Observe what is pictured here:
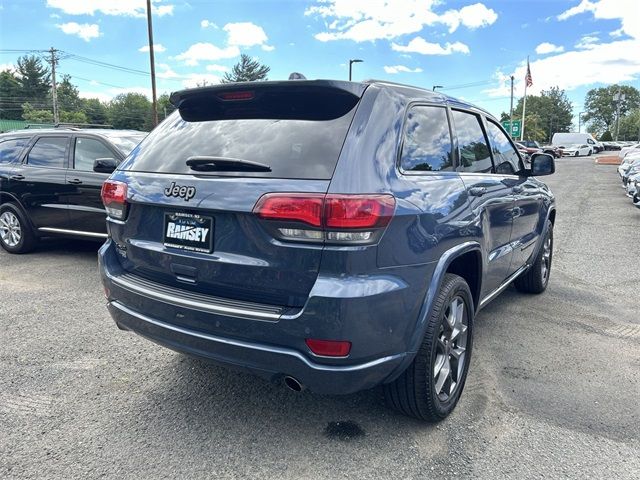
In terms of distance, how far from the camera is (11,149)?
24.1 feet

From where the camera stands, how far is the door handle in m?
3.19

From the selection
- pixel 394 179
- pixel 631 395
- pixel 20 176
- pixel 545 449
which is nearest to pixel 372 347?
pixel 394 179

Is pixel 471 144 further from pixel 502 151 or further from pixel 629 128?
pixel 629 128

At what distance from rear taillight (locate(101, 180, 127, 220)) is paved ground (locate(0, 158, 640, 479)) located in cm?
115

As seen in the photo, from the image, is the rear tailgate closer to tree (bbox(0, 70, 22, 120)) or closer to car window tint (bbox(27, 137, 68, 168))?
car window tint (bbox(27, 137, 68, 168))

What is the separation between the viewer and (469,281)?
3.37 m

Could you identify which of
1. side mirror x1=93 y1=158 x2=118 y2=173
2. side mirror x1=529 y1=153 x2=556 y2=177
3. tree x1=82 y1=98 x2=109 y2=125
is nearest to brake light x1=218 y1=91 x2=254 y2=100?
side mirror x1=529 y1=153 x2=556 y2=177

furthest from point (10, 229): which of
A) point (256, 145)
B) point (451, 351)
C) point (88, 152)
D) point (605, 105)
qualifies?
point (605, 105)

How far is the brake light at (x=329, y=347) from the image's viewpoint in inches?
89.4

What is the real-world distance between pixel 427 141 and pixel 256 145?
1013mm

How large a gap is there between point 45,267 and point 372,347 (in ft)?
17.9

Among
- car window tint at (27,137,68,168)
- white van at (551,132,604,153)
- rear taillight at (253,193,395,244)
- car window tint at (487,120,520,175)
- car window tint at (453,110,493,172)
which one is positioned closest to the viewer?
rear taillight at (253,193,395,244)

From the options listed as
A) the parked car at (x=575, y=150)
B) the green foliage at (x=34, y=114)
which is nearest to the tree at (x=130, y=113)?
the green foliage at (x=34, y=114)

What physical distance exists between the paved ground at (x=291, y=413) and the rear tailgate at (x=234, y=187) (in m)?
0.84
